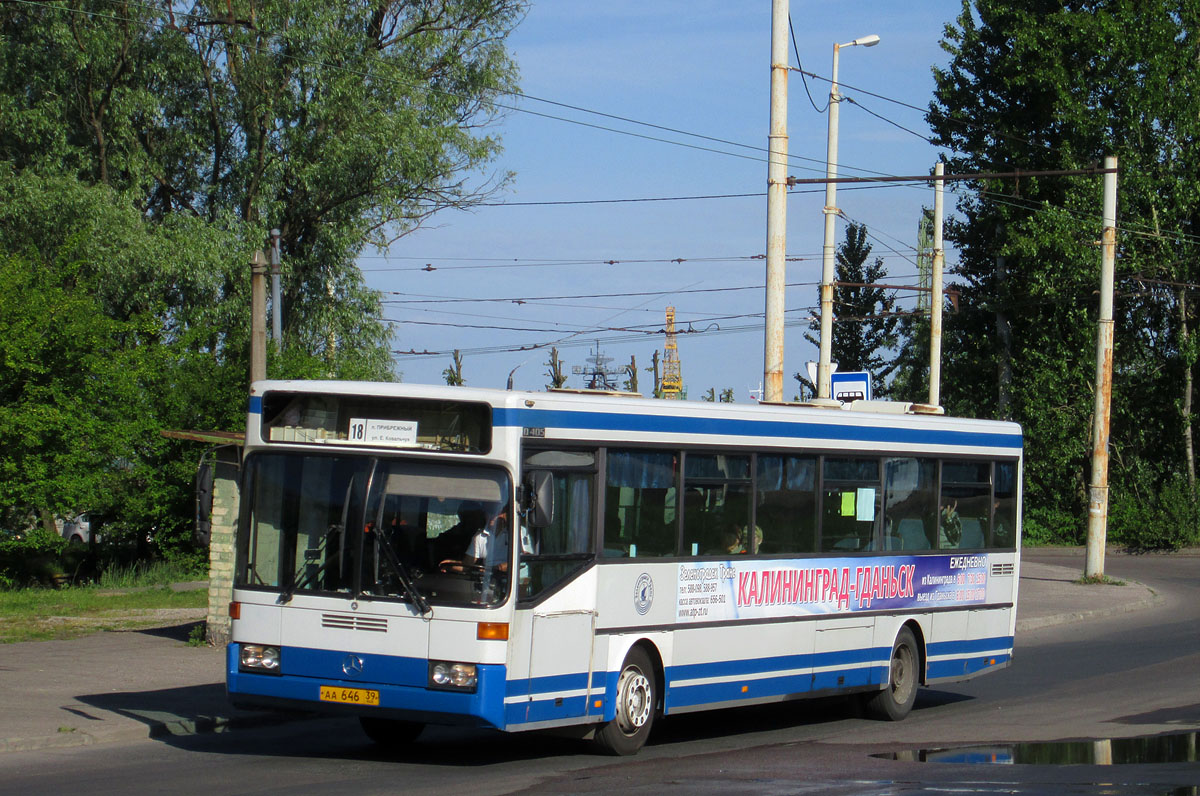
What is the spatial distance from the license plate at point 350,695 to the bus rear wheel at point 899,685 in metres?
5.90

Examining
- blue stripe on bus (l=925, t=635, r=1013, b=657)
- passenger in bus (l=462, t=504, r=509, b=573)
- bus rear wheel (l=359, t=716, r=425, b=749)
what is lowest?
bus rear wheel (l=359, t=716, r=425, b=749)

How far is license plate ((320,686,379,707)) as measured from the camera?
984cm

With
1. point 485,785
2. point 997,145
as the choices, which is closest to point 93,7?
point 485,785

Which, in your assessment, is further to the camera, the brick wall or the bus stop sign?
the bus stop sign

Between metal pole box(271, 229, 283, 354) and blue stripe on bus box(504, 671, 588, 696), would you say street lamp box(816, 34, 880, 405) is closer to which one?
metal pole box(271, 229, 283, 354)

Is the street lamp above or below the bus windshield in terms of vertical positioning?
above

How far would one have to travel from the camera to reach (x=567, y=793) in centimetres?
909

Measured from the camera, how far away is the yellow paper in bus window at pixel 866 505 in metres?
13.6

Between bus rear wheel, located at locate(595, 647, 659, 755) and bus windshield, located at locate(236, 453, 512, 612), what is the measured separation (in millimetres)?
1642

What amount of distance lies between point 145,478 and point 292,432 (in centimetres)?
1830

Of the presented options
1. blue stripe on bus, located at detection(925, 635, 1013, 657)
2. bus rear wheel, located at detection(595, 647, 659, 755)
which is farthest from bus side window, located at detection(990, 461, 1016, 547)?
bus rear wheel, located at detection(595, 647, 659, 755)

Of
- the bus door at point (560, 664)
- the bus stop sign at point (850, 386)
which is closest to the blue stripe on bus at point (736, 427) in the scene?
the bus door at point (560, 664)

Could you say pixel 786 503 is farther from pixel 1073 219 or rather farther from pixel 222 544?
pixel 1073 219

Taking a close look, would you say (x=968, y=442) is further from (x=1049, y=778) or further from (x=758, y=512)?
(x=1049, y=778)
